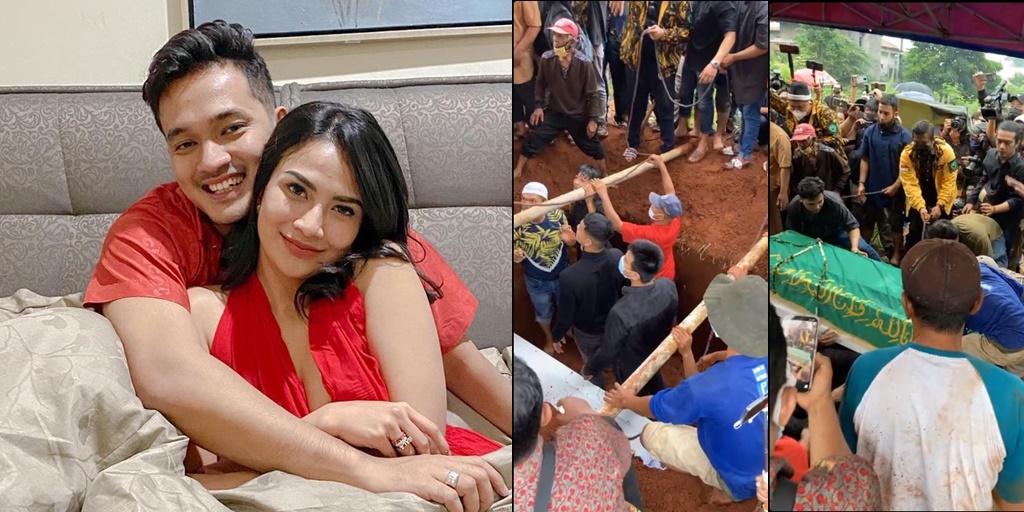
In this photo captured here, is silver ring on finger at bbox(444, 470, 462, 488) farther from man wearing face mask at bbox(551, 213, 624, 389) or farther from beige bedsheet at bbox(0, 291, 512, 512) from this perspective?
man wearing face mask at bbox(551, 213, 624, 389)

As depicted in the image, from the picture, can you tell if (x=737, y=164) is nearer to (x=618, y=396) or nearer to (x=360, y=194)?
(x=618, y=396)

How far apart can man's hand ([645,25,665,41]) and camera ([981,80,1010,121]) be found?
60 cm

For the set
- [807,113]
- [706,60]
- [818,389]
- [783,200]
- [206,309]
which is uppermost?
[706,60]

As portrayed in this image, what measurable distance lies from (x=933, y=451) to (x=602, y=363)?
1.13ft

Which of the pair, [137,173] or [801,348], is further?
[137,173]

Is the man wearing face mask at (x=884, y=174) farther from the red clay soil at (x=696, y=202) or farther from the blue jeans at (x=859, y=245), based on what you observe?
the red clay soil at (x=696, y=202)

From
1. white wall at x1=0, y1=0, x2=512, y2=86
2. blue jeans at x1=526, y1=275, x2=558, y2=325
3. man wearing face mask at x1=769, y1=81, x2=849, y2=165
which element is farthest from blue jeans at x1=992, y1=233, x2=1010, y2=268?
white wall at x1=0, y1=0, x2=512, y2=86

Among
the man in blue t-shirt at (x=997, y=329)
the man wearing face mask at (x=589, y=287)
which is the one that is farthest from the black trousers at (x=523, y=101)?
the man in blue t-shirt at (x=997, y=329)

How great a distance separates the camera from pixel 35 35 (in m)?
1.68

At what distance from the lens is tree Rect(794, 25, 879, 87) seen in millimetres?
1044

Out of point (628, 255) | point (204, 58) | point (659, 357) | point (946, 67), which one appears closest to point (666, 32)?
point (628, 255)

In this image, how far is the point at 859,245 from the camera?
1114mm

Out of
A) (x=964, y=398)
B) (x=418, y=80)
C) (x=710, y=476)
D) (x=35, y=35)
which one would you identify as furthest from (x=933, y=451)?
(x=35, y=35)

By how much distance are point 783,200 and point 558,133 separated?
17.2 inches
